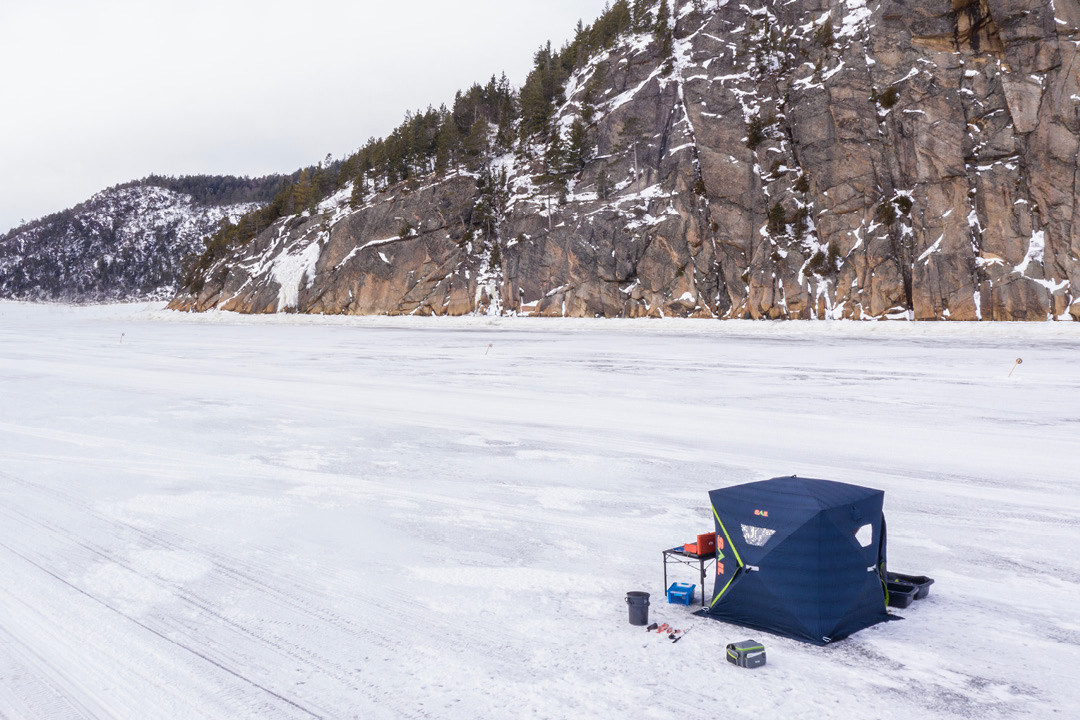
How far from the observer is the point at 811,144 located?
47156 mm

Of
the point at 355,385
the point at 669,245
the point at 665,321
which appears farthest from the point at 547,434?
the point at 669,245

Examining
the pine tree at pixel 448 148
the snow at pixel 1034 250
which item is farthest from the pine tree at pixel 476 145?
the snow at pixel 1034 250

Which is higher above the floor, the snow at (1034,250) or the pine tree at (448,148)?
the pine tree at (448,148)

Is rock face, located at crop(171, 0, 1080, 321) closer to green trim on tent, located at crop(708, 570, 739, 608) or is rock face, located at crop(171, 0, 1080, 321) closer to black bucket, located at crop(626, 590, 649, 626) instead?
green trim on tent, located at crop(708, 570, 739, 608)

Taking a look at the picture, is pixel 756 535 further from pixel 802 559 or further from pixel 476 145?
pixel 476 145

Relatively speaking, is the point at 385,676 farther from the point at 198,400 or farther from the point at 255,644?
the point at 198,400

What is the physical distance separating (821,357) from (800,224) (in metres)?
25.9

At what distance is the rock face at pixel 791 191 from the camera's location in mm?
39438

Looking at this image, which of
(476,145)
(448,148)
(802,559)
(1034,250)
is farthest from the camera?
(448,148)

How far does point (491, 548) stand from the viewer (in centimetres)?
644

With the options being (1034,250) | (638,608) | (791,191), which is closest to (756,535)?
(638,608)

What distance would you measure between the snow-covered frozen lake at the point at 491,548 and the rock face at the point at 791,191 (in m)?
28.0

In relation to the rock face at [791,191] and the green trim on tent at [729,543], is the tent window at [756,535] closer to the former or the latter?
the green trim on tent at [729,543]

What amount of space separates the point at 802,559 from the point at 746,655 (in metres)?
0.76
